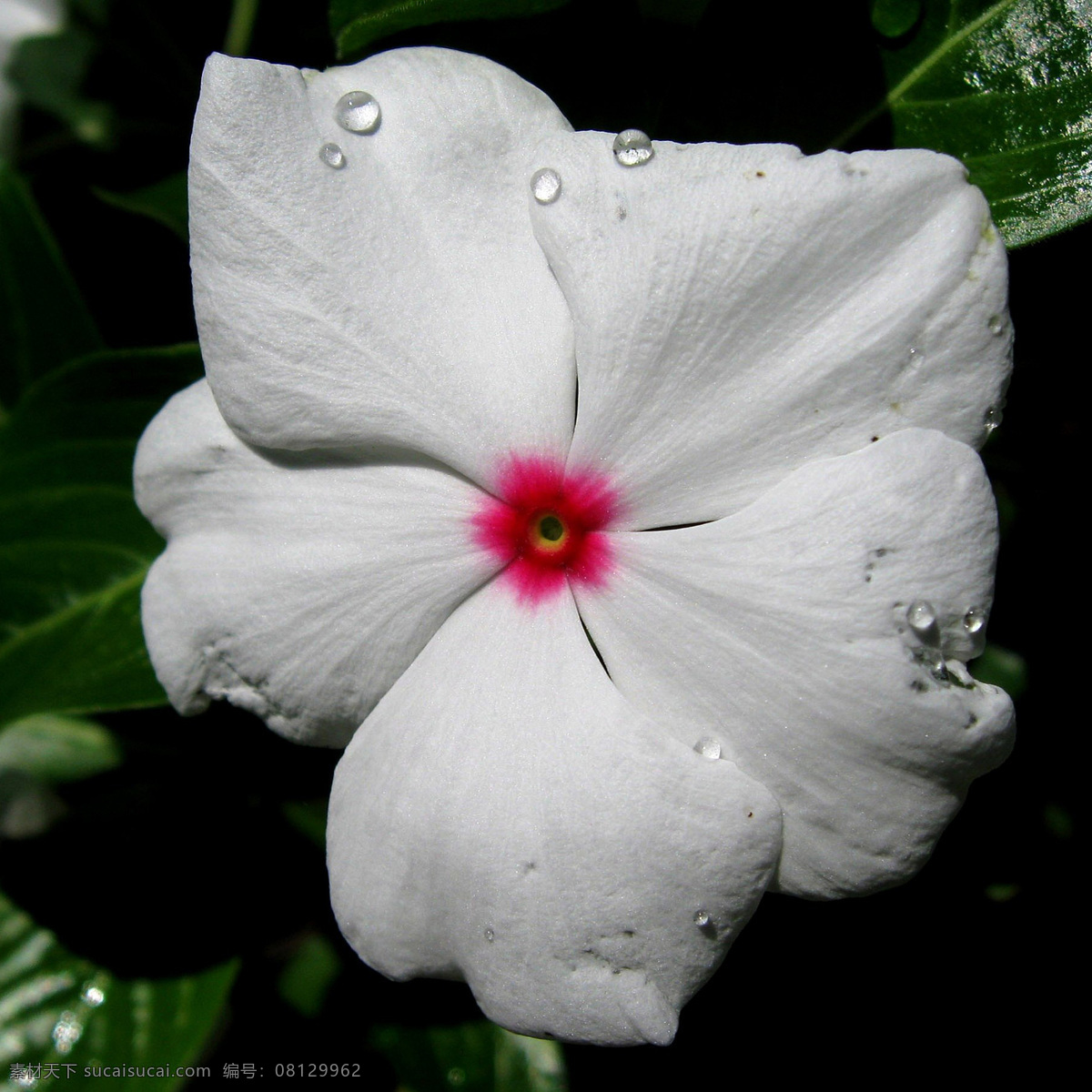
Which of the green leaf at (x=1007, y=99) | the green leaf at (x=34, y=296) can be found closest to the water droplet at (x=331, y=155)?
the green leaf at (x=1007, y=99)

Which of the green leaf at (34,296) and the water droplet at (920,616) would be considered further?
the green leaf at (34,296)

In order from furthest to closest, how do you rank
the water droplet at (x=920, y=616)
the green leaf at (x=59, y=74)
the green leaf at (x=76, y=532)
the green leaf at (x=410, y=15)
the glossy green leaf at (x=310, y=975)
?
the green leaf at (x=59, y=74)
the glossy green leaf at (x=310, y=975)
the green leaf at (x=76, y=532)
the green leaf at (x=410, y=15)
the water droplet at (x=920, y=616)

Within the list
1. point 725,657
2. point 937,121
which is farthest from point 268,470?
point 937,121

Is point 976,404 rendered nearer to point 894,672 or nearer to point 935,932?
point 894,672

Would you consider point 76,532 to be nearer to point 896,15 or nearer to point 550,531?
point 550,531

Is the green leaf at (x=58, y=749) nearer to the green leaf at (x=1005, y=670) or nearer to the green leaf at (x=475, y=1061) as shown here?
the green leaf at (x=475, y=1061)

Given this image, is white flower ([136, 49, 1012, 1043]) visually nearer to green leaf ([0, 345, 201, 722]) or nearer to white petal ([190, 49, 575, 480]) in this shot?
white petal ([190, 49, 575, 480])

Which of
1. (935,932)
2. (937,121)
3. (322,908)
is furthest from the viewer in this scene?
(322,908)

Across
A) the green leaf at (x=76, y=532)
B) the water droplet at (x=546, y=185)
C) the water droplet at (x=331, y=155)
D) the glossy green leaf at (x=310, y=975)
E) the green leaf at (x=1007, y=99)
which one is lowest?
the glossy green leaf at (x=310, y=975)
